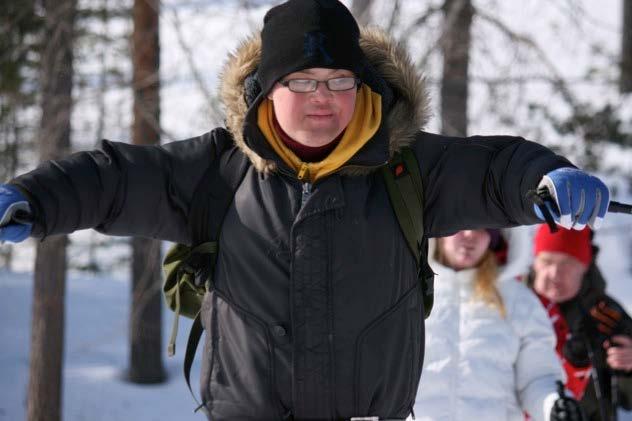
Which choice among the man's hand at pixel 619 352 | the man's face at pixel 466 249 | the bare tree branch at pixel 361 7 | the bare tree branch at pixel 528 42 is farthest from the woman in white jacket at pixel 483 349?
the bare tree branch at pixel 528 42

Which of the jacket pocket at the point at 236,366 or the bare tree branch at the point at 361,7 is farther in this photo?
the bare tree branch at the point at 361,7

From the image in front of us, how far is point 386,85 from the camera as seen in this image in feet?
8.02

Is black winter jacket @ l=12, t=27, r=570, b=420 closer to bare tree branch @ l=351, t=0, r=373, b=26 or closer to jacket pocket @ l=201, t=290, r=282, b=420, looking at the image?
jacket pocket @ l=201, t=290, r=282, b=420

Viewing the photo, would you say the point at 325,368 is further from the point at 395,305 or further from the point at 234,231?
the point at 234,231

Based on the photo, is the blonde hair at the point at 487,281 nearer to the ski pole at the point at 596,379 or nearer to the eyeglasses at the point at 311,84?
the ski pole at the point at 596,379

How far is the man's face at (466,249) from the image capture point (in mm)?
3482

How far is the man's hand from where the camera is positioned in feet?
14.3

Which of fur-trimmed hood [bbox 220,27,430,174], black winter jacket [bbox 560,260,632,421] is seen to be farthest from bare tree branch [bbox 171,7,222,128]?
fur-trimmed hood [bbox 220,27,430,174]

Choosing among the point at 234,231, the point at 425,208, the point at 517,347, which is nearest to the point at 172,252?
the point at 234,231

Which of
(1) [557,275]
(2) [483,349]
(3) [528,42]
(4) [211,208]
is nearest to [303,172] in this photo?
(4) [211,208]

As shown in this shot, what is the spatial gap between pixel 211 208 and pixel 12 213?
610 mm

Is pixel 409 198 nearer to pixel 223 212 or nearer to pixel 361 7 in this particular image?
pixel 223 212

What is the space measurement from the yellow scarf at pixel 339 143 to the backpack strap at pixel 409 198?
13 centimetres

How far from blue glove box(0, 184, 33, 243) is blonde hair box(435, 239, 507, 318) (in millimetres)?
2106
